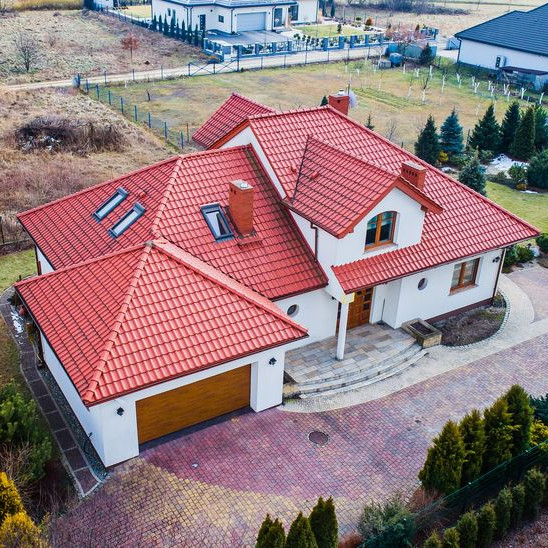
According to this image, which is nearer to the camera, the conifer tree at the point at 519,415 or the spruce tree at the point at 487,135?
the conifer tree at the point at 519,415

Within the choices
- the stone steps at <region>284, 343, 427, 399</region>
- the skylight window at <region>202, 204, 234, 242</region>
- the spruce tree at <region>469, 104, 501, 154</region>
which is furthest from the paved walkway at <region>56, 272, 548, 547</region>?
the spruce tree at <region>469, 104, 501, 154</region>

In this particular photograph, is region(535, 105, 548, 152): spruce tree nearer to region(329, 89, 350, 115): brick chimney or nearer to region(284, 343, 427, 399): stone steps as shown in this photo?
region(329, 89, 350, 115): brick chimney

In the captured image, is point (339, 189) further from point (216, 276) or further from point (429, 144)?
point (429, 144)

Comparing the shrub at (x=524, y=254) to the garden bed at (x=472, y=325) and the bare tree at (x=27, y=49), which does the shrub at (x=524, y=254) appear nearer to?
the garden bed at (x=472, y=325)

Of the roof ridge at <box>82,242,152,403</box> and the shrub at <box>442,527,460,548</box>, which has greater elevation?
the roof ridge at <box>82,242,152,403</box>

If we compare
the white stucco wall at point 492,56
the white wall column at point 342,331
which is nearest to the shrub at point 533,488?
the white wall column at point 342,331

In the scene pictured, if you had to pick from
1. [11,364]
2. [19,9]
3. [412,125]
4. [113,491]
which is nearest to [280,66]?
[412,125]

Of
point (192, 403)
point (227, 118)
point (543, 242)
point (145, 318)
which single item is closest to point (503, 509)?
point (192, 403)
